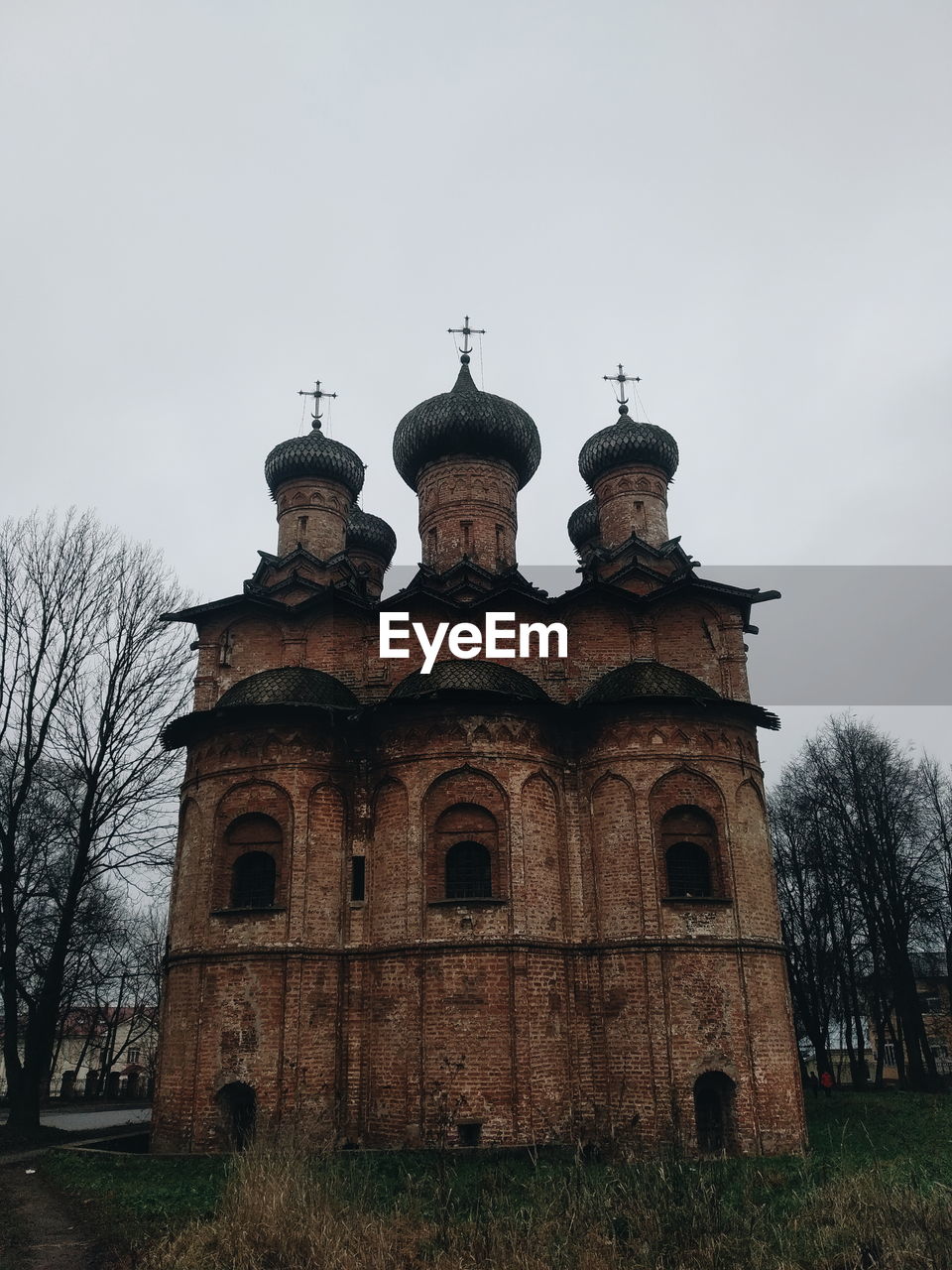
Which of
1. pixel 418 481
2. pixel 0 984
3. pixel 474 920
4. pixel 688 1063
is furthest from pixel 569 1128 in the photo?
pixel 418 481

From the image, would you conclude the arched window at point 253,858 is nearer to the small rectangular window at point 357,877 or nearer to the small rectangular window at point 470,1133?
the small rectangular window at point 357,877

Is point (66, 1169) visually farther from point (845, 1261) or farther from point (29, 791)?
point (845, 1261)

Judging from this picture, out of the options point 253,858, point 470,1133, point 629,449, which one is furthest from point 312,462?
point 470,1133

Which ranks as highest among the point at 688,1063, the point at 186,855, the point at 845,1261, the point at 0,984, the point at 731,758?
the point at 731,758

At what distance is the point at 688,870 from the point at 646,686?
280 cm

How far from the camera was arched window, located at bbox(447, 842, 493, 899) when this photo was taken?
46.7ft

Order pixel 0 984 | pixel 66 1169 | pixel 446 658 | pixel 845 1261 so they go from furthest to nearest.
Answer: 1. pixel 0 984
2. pixel 446 658
3. pixel 66 1169
4. pixel 845 1261

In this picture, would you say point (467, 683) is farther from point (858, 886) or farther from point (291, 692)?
point (858, 886)

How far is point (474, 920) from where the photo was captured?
13.7 m

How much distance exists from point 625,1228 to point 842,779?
21265mm

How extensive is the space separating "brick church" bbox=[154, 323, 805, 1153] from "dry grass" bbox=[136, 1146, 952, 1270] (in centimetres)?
428

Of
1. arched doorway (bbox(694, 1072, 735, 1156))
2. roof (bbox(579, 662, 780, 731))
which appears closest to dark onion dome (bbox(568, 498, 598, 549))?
roof (bbox(579, 662, 780, 731))

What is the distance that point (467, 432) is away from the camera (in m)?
19.7

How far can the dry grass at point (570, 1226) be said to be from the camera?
6.73 meters
